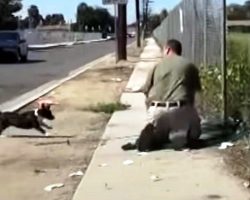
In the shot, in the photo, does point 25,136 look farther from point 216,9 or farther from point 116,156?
point 216,9

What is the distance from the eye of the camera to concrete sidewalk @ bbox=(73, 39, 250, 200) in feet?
22.7

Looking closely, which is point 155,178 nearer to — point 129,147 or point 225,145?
point 225,145

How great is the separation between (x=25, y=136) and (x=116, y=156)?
2.49 metres

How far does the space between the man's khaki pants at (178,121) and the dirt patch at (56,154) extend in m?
0.95

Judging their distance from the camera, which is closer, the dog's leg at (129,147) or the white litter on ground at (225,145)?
the white litter on ground at (225,145)

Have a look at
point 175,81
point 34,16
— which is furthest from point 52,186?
point 34,16

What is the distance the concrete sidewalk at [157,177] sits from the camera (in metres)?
6.93

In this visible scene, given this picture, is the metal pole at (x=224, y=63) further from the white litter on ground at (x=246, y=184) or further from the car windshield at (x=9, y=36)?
the car windshield at (x=9, y=36)

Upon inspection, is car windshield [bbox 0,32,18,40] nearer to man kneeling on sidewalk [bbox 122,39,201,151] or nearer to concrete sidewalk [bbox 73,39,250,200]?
concrete sidewalk [bbox 73,39,250,200]

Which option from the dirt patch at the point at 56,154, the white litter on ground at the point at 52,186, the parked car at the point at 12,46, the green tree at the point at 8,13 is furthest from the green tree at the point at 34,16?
the white litter on ground at the point at 52,186

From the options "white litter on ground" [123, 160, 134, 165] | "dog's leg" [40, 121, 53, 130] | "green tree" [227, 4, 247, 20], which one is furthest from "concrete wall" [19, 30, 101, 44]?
"white litter on ground" [123, 160, 134, 165]

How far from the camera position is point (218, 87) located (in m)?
11.3

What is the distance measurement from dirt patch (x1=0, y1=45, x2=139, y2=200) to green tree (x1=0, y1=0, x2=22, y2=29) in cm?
7975

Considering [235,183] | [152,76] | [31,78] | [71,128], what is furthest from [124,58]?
[235,183]
